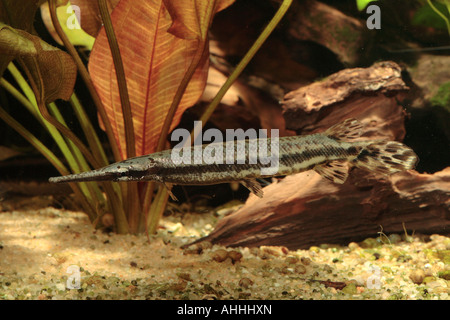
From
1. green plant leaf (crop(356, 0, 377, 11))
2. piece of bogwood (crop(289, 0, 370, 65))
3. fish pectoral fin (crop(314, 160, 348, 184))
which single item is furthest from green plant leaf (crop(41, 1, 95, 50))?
fish pectoral fin (crop(314, 160, 348, 184))

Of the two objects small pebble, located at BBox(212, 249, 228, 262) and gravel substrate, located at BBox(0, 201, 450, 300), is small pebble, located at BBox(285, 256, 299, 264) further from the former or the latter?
small pebble, located at BBox(212, 249, 228, 262)

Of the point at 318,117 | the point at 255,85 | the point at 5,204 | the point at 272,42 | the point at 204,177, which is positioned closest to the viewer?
the point at 204,177

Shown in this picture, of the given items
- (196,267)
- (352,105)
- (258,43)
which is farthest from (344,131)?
(196,267)

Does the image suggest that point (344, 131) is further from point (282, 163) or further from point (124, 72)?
point (124, 72)

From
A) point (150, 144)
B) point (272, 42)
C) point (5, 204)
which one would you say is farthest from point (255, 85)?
point (5, 204)

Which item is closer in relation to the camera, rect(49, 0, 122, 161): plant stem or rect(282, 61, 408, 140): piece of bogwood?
rect(49, 0, 122, 161): plant stem

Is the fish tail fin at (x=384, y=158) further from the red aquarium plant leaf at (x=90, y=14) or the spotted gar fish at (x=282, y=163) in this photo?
the red aquarium plant leaf at (x=90, y=14)

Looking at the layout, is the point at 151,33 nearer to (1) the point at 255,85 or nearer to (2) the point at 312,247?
(1) the point at 255,85
